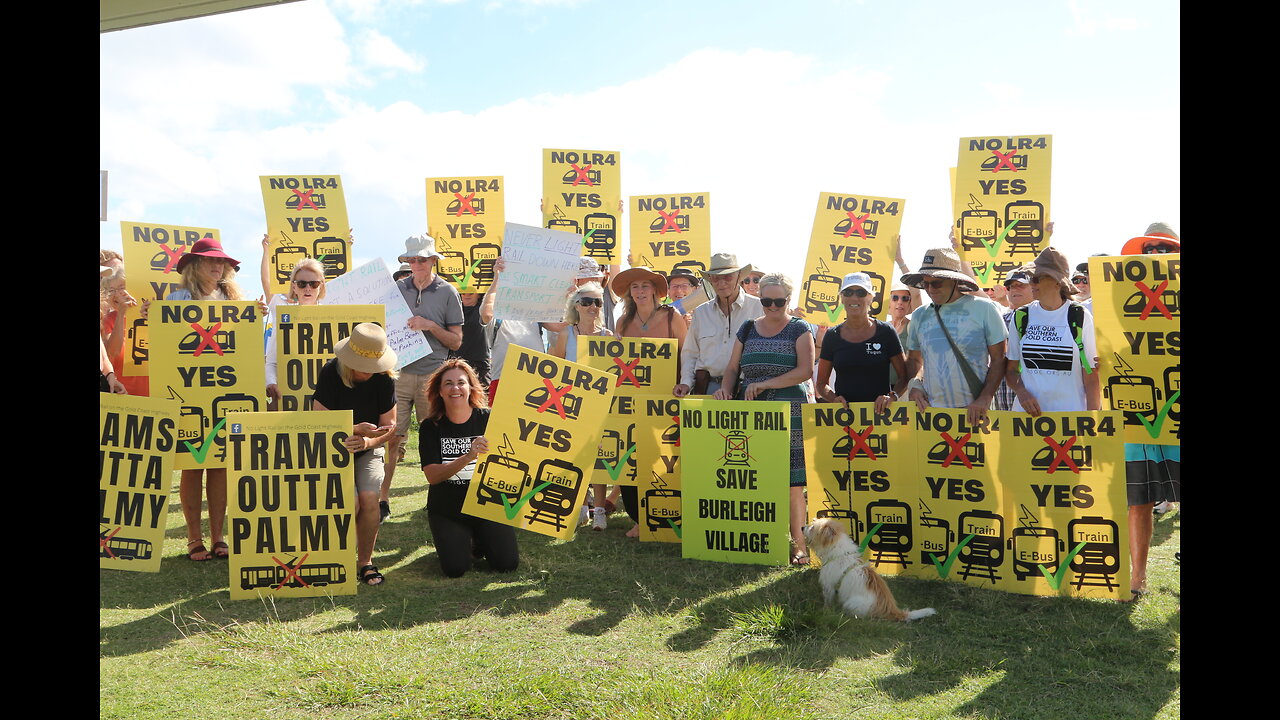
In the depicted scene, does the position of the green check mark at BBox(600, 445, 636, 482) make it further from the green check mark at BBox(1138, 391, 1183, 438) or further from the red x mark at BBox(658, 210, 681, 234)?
the red x mark at BBox(658, 210, 681, 234)

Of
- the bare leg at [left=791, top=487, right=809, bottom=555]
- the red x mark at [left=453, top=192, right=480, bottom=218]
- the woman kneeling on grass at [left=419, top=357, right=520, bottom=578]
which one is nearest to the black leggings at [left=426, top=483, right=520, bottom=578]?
the woman kneeling on grass at [left=419, top=357, right=520, bottom=578]

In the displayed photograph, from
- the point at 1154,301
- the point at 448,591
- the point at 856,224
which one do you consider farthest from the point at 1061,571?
the point at 856,224

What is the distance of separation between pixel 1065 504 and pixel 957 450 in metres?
0.70

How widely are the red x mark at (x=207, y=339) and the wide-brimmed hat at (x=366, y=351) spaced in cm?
103

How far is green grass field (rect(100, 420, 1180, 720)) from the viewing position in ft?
13.2

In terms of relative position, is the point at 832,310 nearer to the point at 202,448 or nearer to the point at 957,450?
the point at 957,450

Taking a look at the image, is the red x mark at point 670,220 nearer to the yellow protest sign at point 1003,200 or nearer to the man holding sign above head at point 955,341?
the yellow protest sign at point 1003,200

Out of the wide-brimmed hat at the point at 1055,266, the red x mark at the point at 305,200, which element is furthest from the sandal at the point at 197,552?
the wide-brimmed hat at the point at 1055,266

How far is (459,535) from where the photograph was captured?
6.06 metres

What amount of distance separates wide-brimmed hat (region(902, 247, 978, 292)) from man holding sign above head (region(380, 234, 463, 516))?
12.3 ft

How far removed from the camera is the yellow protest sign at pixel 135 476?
570 centimetres

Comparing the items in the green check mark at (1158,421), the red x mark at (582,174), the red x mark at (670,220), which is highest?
the red x mark at (582,174)
